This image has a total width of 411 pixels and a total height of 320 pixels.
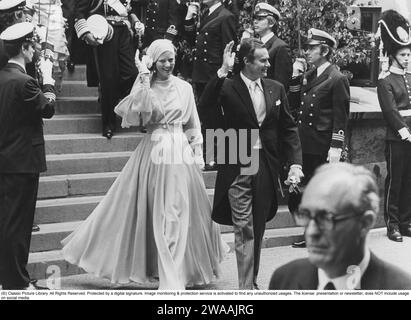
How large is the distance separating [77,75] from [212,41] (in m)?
2.06

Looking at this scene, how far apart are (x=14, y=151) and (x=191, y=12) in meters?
3.96

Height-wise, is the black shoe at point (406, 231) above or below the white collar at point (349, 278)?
below

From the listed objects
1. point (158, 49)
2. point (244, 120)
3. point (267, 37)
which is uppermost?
point (158, 49)

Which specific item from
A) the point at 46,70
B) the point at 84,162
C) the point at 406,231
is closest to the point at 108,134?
the point at 84,162

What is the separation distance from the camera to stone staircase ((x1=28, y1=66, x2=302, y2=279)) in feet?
26.6

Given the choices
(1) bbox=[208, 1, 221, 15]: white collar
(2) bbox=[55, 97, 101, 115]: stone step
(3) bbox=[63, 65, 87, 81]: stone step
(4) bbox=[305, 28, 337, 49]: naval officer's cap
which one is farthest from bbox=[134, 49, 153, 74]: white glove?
(3) bbox=[63, 65, 87, 81]: stone step

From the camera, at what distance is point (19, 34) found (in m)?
7.04

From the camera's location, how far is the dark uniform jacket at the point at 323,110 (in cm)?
877

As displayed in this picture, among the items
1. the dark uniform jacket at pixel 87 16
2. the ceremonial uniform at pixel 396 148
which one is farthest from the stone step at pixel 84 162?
the ceremonial uniform at pixel 396 148

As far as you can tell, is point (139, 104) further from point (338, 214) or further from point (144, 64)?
point (338, 214)

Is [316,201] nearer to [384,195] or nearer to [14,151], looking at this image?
[14,151]

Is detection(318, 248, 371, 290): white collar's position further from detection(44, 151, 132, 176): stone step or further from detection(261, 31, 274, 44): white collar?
detection(261, 31, 274, 44): white collar

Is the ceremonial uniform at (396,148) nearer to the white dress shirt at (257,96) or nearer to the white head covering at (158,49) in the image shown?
the white dress shirt at (257,96)
